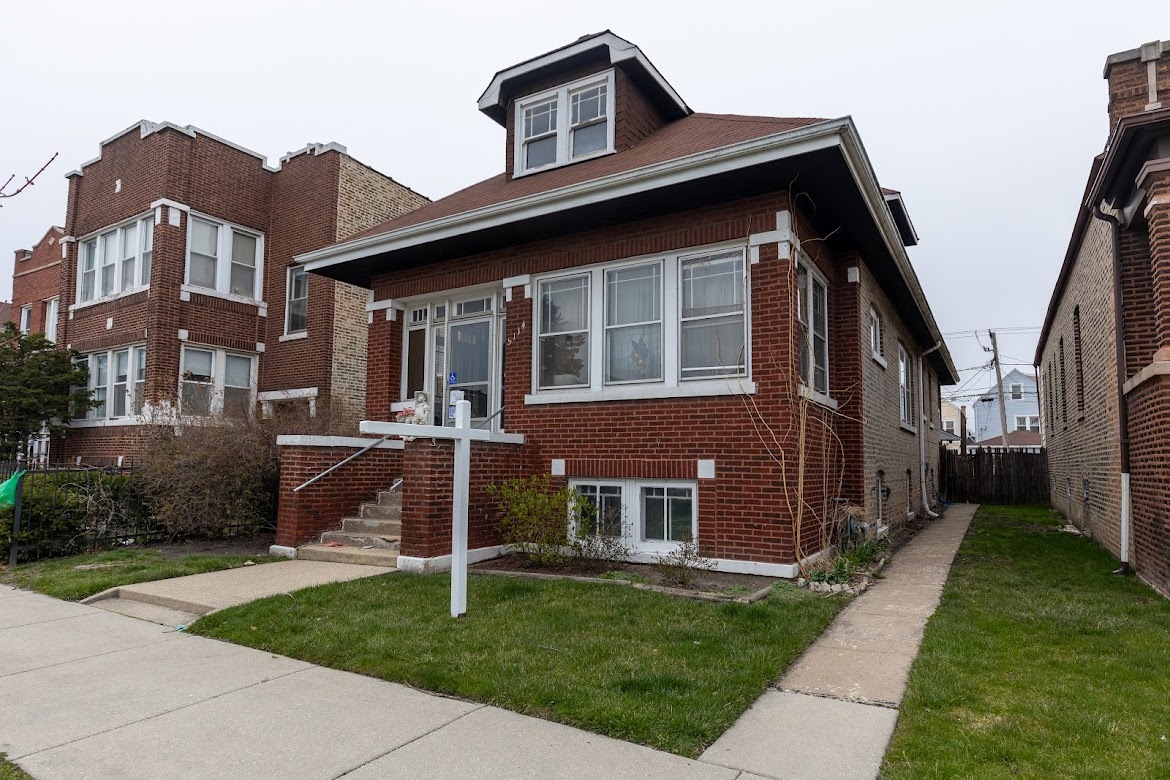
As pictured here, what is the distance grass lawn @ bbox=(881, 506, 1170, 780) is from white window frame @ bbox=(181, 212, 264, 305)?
15.6 meters

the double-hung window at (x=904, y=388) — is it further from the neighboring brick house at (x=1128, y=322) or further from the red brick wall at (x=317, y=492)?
the red brick wall at (x=317, y=492)

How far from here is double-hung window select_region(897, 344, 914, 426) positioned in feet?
46.0

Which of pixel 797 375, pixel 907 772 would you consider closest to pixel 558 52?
pixel 797 375

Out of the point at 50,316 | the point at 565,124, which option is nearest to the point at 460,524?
→ the point at 565,124

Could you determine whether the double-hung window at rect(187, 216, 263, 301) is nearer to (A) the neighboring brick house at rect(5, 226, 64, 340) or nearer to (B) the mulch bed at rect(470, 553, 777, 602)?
(A) the neighboring brick house at rect(5, 226, 64, 340)

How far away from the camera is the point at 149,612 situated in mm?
6445

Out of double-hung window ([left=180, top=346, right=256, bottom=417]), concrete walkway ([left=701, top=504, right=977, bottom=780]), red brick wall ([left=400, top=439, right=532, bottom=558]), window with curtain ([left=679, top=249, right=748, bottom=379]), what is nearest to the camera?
concrete walkway ([left=701, top=504, right=977, bottom=780])

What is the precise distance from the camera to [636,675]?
419 centimetres

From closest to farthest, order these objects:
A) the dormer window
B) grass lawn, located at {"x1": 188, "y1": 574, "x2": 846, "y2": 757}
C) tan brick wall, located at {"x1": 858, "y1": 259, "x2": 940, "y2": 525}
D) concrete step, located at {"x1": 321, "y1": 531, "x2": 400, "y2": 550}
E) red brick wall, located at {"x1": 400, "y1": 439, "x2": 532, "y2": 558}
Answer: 1. grass lawn, located at {"x1": 188, "y1": 574, "x2": 846, "y2": 757}
2. red brick wall, located at {"x1": 400, "y1": 439, "x2": 532, "y2": 558}
3. concrete step, located at {"x1": 321, "y1": 531, "x2": 400, "y2": 550}
4. tan brick wall, located at {"x1": 858, "y1": 259, "x2": 940, "y2": 525}
5. the dormer window

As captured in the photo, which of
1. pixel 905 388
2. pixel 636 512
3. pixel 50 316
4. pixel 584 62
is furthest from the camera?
pixel 50 316

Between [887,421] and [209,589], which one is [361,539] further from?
[887,421]

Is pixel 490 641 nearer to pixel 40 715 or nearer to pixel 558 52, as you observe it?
pixel 40 715

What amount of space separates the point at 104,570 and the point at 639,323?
665 centimetres

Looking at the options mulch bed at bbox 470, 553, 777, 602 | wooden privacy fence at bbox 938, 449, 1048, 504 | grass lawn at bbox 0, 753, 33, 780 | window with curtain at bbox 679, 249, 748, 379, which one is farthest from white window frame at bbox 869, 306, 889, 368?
wooden privacy fence at bbox 938, 449, 1048, 504
